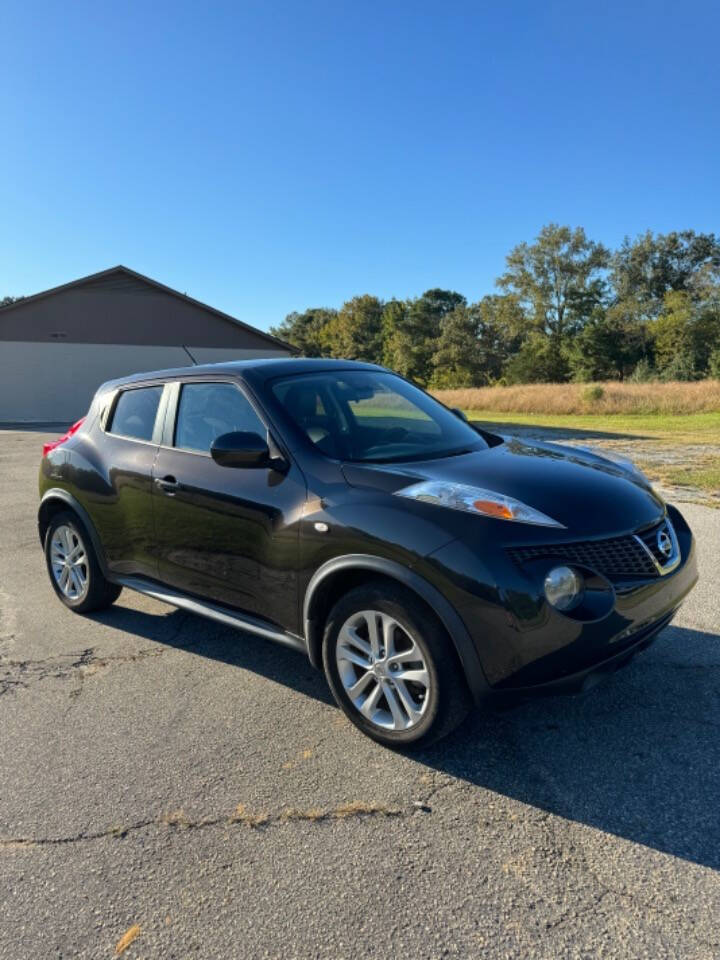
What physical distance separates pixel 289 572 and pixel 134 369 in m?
27.3

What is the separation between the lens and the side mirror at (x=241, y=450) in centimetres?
325

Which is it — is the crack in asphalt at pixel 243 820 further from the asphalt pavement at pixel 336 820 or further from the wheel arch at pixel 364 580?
the wheel arch at pixel 364 580

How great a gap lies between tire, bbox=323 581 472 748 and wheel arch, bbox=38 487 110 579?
2.11 meters

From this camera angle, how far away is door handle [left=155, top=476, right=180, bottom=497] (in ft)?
12.4

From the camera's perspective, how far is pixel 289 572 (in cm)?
318

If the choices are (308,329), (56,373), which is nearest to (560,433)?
(56,373)

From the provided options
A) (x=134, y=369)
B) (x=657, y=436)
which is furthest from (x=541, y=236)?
(x=657, y=436)

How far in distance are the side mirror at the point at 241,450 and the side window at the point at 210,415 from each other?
0.74ft

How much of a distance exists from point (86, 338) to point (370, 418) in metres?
27.2

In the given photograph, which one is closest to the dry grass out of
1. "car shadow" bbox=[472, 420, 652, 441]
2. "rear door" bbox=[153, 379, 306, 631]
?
"car shadow" bbox=[472, 420, 652, 441]

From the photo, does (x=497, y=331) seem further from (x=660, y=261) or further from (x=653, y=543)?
(x=653, y=543)

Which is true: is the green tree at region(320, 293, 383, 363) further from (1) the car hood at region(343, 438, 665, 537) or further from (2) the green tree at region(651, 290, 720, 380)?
(1) the car hood at region(343, 438, 665, 537)

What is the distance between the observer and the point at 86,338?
27.9 meters

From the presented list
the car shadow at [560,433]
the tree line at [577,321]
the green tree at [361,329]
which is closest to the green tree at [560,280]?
the tree line at [577,321]
